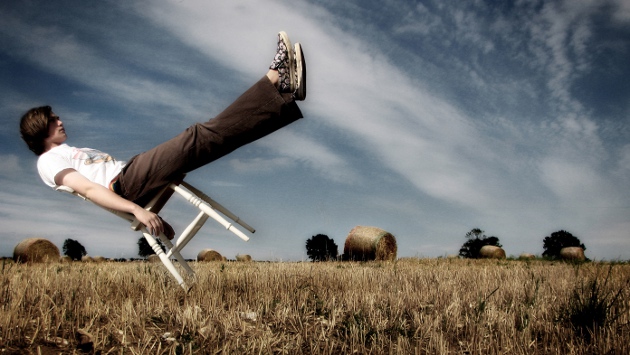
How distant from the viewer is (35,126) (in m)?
4.26

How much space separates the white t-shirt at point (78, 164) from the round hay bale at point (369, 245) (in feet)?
39.4

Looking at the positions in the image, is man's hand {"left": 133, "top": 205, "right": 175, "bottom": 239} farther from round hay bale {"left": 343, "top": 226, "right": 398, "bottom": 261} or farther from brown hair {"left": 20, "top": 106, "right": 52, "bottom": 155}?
round hay bale {"left": 343, "top": 226, "right": 398, "bottom": 261}

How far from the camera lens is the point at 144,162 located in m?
3.98

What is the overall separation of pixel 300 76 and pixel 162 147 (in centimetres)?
129

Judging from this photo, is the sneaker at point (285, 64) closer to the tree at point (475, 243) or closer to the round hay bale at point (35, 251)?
the round hay bale at point (35, 251)

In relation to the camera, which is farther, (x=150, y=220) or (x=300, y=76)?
(x=150, y=220)

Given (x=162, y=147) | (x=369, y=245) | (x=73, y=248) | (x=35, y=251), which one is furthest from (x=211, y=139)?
(x=73, y=248)

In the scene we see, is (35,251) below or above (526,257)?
below

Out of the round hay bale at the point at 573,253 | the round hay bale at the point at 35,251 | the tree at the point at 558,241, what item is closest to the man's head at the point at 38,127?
the round hay bale at the point at 35,251

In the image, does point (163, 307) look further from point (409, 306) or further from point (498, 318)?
point (498, 318)

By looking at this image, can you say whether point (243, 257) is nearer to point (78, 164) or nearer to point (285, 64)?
point (78, 164)

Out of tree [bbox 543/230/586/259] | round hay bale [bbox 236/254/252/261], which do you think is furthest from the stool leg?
tree [bbox 543/230/586/259]

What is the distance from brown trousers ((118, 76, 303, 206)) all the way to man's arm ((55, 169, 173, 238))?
0.64 feet

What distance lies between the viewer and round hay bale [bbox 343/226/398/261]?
50.8ft
